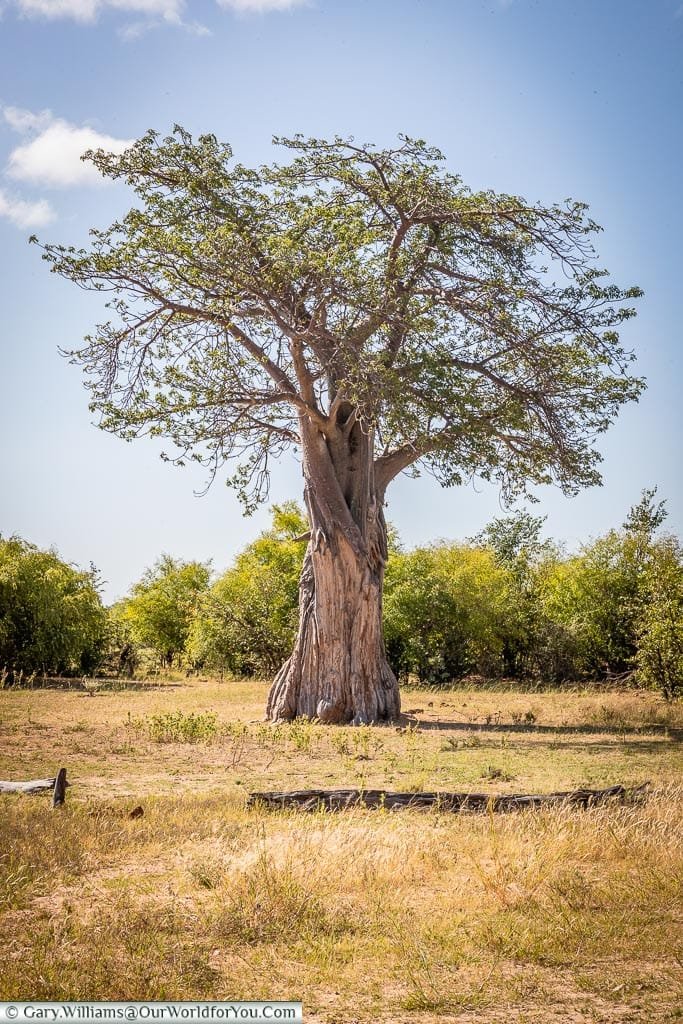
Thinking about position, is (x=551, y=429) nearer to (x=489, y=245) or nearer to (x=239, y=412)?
(x=489, y=245)

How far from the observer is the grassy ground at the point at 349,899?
193 inches

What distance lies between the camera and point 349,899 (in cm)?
631

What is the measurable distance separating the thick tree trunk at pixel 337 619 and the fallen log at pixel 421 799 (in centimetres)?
856

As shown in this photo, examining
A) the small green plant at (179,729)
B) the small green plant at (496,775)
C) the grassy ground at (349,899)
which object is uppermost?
A: the small green plant at (179,729)

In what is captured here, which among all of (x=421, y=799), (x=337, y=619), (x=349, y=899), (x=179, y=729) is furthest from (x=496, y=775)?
(x=337, y=619)

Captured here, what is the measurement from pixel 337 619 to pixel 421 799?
9085mm

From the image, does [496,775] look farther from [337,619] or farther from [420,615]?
[420,615]

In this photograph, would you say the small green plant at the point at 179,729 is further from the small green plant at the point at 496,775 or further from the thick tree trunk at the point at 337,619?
the small green plant at the point at 496,775

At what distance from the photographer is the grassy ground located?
4.91m

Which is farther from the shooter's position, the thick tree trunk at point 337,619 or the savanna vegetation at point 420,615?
the savanna vegetation at point 420,615

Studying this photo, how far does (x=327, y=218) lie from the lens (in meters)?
15.7

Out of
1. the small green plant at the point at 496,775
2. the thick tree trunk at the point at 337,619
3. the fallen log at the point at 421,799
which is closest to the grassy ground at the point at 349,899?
the small green plant at the point at 496,775

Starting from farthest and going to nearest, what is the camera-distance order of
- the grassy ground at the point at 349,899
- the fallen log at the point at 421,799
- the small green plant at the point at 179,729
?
the small green plant at the point at 179,729 → the fallen log at the point at 421,799 → the grassy ground at the point at 349,899

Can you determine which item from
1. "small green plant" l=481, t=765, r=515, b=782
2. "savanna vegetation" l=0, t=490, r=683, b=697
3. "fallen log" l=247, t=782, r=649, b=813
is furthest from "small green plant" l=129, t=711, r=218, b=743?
"savanna vegetation" l=0, t=490, r=683, b=697
